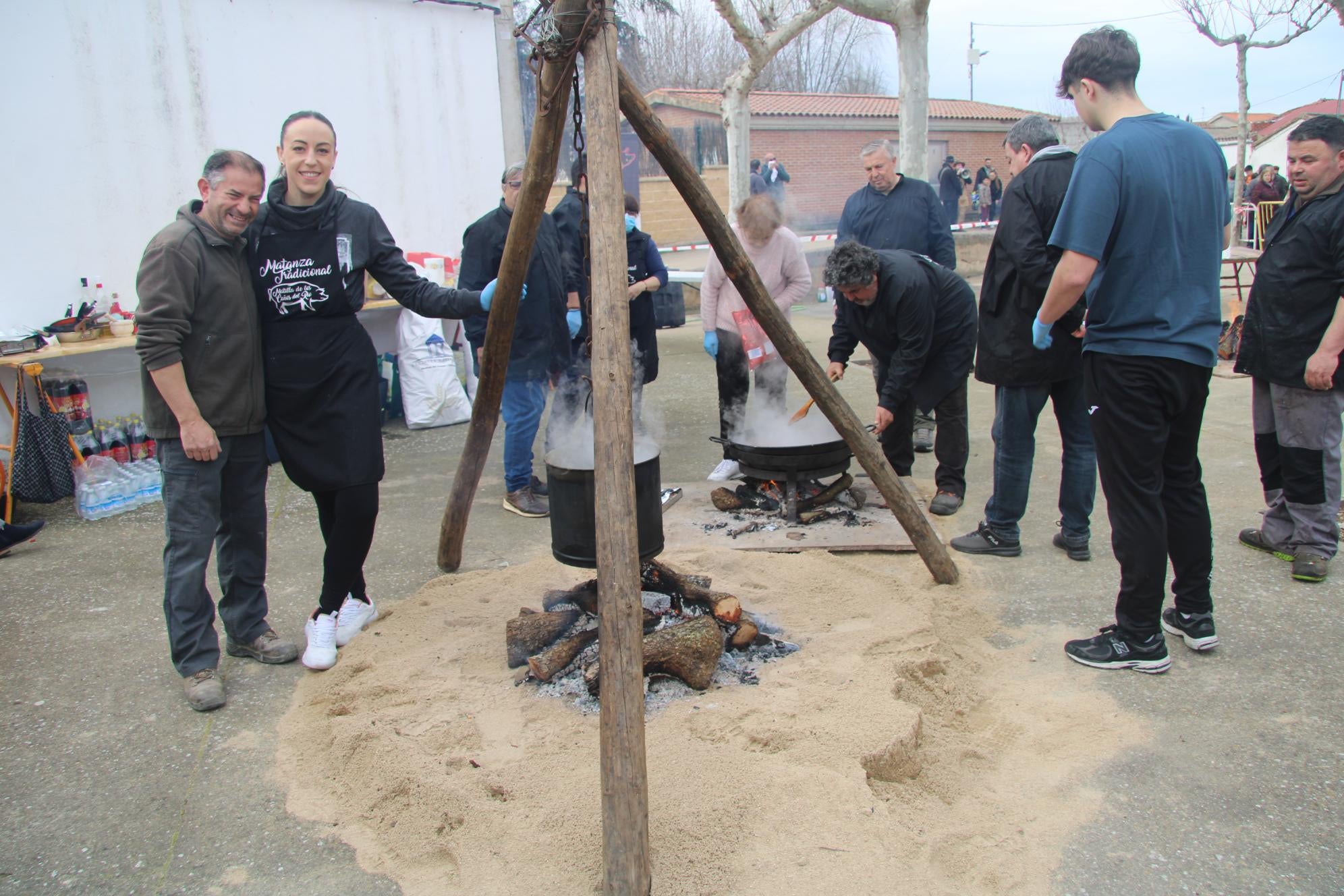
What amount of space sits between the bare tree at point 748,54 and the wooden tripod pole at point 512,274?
925cm

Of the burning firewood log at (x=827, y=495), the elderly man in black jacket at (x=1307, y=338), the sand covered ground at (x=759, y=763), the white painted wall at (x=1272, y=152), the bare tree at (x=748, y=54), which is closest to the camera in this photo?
the sand covered ground at (x=759, y=763)

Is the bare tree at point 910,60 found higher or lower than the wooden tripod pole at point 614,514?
higher

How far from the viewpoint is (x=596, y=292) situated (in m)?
2.51

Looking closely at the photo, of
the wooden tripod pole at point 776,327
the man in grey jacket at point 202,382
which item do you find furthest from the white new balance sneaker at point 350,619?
the wooden tripod pole at point 776,327

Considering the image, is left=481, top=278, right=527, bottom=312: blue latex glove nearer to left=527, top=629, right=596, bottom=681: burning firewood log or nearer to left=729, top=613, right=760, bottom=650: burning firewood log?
left=527, top=629, right=596, bottom=681: burning firewood log

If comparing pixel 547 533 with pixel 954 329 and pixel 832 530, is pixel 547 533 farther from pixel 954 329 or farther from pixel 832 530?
pixel 954 329

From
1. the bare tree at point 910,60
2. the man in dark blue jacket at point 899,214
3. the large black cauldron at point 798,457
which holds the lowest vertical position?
the large black cauldron at point 798,457

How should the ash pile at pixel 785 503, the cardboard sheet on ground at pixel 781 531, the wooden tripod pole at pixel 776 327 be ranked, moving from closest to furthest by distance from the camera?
the wooden tripod pole at pixel 776 327 < the cardboard sheet on ground at pixel 781 531 < the ash pile at pixel 785 503

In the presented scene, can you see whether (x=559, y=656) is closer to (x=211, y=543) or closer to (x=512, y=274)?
(x=211, y=543)

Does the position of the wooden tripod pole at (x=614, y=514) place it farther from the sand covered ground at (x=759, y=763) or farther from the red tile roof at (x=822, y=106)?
the red tile roof at (x=822, y=106)

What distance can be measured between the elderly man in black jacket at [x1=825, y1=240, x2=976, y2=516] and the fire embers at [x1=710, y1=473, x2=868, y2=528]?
40 cm

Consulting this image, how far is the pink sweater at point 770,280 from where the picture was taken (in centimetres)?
555

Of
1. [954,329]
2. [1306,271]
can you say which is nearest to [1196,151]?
[1306,271]

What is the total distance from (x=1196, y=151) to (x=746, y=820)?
8.48ft
